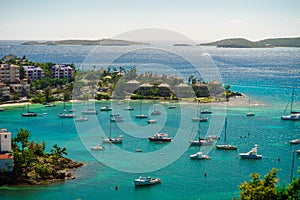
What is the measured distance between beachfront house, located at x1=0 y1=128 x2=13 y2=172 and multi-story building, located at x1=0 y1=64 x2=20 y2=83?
863 inches

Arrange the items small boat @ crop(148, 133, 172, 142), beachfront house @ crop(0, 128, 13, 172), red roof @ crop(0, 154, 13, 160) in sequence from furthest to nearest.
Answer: small boat @ crop(148, 133, 172, 142)
red roof @ crop(0, 154, 13, 160)
beachfront house @ crop(0, 128, 13, 172)

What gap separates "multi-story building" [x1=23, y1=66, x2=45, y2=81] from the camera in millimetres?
40156

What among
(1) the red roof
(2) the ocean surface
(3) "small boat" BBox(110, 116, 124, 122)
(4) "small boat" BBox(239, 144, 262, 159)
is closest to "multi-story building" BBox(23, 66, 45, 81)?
(2) the ocean surface

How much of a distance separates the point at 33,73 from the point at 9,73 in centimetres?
247

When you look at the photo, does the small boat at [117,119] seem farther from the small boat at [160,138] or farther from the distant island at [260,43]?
the distant island at [260,43]

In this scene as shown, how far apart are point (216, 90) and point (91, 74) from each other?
37.1ft

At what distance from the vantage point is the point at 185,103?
3462cm

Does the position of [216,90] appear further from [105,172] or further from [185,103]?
[105,172]

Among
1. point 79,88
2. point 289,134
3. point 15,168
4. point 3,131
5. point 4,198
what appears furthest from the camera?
point 79,88

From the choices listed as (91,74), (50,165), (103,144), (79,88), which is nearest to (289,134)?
(103,144)

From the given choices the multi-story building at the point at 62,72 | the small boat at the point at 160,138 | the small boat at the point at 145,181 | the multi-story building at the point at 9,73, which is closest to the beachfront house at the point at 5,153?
Answer: the small boat at the point at 145,181

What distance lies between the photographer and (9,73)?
126 ft

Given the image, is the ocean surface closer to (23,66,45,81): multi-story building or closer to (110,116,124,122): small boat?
(110,116,124,122): small boat

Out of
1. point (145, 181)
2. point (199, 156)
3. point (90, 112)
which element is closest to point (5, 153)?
point (145, 181)
